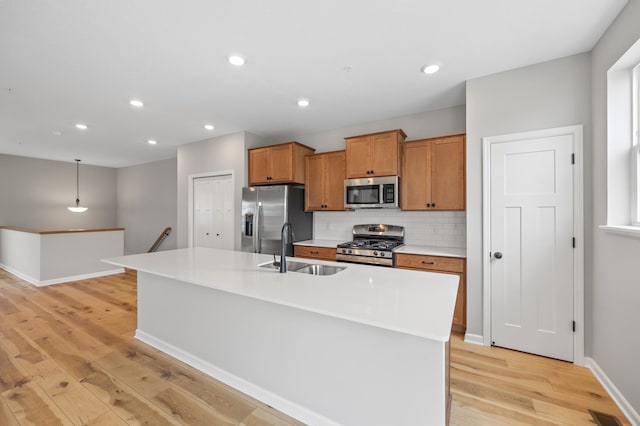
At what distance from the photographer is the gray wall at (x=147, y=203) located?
6.70m

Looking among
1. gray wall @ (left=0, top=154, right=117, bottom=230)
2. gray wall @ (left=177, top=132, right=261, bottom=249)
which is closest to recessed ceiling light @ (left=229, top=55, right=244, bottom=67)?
gray wall @ (left=177, top=132, right=261, bottom=249)

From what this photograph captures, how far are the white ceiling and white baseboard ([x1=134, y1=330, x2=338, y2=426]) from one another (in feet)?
8.43

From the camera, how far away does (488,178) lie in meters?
2.69

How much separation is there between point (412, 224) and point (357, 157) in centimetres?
120

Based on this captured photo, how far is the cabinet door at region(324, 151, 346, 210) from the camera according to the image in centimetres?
402

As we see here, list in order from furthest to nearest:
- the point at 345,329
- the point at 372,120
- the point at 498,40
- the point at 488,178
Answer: the point at 372,120 < the point at 488,178 < the point at 498,40 < the point at 345,329

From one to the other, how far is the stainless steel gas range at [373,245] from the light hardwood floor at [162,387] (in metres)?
1.17

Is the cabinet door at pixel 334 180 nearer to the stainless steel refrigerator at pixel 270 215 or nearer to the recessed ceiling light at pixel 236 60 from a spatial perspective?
the stainless steel refrigerator at pixel 270 215

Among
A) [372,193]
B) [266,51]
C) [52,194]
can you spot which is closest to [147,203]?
[52,194]

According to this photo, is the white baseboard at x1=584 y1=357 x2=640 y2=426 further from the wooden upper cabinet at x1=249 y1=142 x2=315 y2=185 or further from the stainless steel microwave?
the wooden upper cabinet at x1=249 y1=142 x2=315 y2=185

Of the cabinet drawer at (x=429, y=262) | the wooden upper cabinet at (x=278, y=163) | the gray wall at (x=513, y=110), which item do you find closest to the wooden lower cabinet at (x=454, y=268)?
the cabinet drawer at (x=429, y=262)

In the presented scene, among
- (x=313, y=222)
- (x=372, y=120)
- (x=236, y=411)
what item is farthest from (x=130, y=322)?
(x=372, y=120)

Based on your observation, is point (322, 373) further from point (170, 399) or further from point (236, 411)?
point (170, 399)

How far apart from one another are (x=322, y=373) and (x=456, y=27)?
2.54 meters
